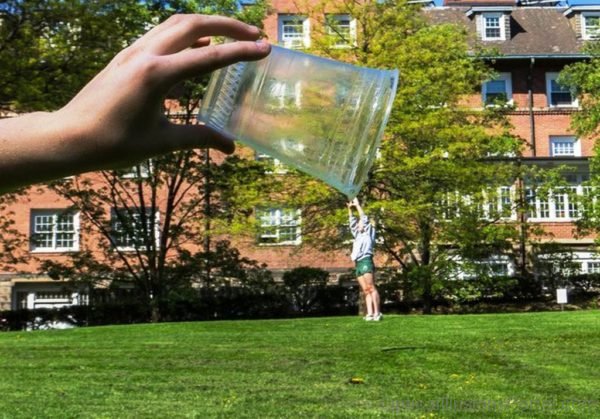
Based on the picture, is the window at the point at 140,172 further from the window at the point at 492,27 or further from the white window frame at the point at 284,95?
the white window frame at the point at 284,95

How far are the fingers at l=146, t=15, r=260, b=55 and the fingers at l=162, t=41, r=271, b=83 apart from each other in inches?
1.5

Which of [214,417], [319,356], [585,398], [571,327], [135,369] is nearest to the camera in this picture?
[214,417]

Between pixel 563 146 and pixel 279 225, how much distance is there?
21308mm

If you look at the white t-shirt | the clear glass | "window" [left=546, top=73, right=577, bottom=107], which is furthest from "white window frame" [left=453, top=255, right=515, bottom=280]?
the clear glass

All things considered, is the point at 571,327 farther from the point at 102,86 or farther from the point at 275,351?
the point at 102,86

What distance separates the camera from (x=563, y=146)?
39.1 metres

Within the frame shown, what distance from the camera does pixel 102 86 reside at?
4.61 feet

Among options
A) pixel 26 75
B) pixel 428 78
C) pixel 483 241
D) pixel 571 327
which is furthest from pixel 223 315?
pixel 571 327

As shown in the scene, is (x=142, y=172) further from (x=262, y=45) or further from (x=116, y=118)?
(x=116, y=118)

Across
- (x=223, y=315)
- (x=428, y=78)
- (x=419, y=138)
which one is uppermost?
(x=428, y=78)

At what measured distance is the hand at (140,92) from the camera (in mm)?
1376

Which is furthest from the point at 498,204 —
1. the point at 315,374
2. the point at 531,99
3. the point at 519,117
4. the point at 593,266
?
the point at 315,374

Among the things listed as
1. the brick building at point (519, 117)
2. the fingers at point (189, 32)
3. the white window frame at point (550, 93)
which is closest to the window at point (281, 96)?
the fingers at point (189, 32)

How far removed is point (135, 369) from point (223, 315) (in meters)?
18.7
